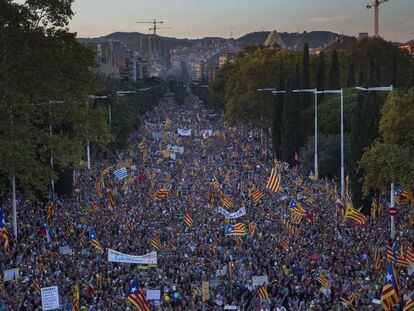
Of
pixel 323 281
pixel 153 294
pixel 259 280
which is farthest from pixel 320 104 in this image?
pixel 153 294

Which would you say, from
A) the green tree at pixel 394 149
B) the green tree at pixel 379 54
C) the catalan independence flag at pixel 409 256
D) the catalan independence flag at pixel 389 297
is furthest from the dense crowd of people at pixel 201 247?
the green tree at pixel 379 54

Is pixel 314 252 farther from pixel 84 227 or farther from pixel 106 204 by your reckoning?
pixel 106 204

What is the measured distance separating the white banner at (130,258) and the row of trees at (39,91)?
21.9 ft

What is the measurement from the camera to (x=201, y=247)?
27.0 meters

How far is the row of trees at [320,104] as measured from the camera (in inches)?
1428

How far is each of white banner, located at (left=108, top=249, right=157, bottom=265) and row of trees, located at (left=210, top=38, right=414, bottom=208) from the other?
10751mm

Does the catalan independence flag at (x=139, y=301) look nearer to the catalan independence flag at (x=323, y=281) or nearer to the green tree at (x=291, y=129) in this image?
the catalan independence flag at (x=323, y=281)

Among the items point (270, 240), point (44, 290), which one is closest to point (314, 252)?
point (270, 240)

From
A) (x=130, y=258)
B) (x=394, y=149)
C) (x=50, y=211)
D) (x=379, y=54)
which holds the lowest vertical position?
(x=50, y=211)

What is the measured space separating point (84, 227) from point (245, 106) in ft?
146

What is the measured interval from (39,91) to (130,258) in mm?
10832

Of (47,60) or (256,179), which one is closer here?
(47,60)

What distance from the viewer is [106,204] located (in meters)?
37.7

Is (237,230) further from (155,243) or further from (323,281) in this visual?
(323,281)
